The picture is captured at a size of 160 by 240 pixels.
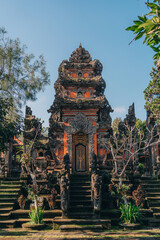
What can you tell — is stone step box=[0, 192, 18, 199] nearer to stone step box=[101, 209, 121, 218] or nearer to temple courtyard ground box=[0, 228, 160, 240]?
temple courtyard ground box=[0, 228, 160, 240]

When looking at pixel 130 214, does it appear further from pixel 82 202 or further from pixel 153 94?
pixel 153 94

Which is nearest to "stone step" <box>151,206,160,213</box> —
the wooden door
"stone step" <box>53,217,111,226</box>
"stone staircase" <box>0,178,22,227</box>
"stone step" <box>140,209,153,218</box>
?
"stone step" <box>140,209,153,218</box>

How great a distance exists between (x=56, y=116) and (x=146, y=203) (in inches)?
348

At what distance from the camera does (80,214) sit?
10219 millimetres

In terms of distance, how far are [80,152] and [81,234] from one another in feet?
27.0

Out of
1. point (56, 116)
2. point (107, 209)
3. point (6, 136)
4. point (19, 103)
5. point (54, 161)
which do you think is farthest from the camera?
point (19, 103)

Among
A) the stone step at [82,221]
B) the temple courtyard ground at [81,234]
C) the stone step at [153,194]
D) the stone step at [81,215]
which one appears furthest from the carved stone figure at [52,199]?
the stone step at [153,194]

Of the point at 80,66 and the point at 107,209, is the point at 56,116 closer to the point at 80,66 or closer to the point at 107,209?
the point at 80,66

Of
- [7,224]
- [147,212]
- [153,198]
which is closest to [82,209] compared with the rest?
[147,212]

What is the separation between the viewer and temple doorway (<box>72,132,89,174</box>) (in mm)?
16389

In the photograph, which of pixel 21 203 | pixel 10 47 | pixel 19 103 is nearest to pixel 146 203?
pixel 21 203

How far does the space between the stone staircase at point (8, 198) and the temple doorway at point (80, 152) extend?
4.27m

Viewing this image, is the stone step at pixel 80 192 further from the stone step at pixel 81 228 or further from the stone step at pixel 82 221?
the stone step at pixel 81 228

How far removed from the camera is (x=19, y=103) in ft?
64.2
